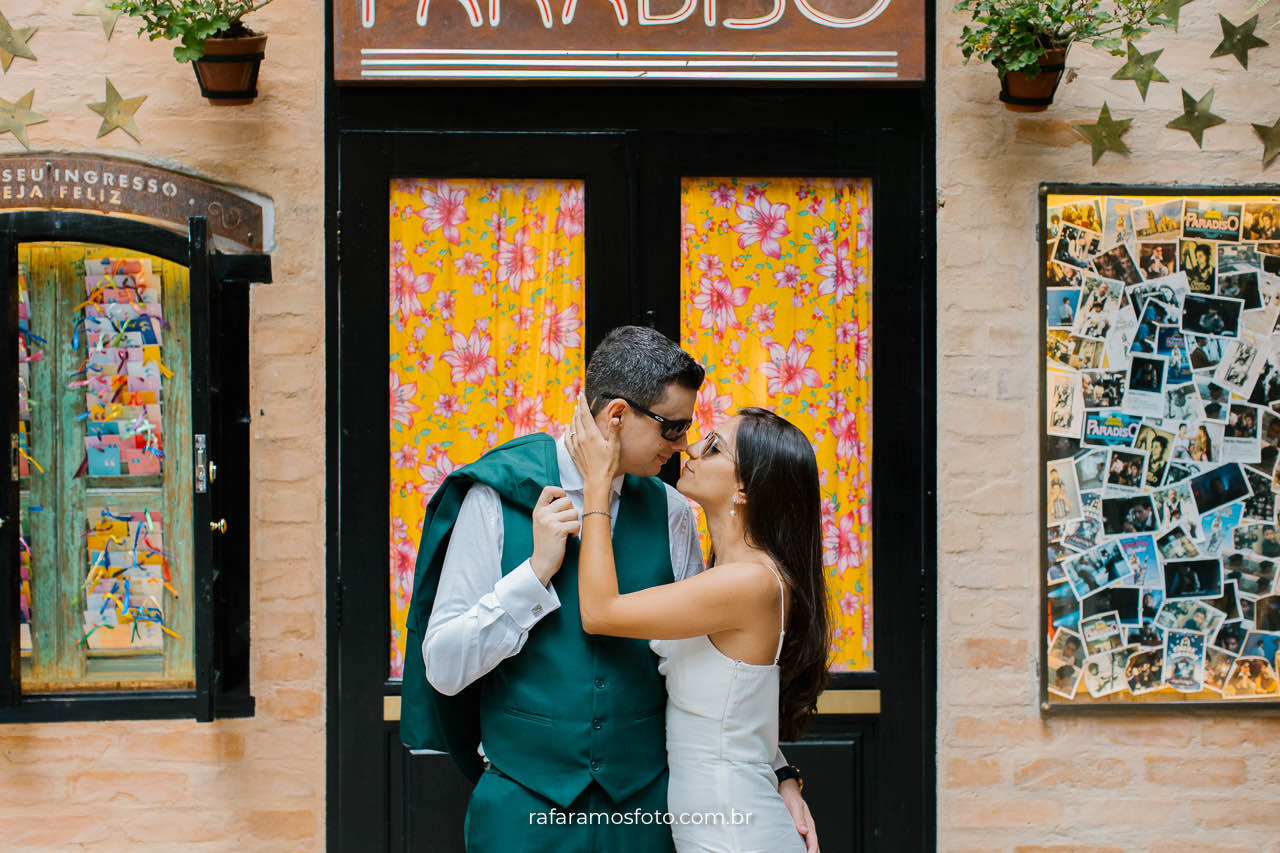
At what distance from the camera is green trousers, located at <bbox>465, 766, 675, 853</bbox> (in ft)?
7.53

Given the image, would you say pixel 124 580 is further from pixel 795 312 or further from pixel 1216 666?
pixel 1216 666

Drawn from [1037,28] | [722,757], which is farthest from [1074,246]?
[722,757]

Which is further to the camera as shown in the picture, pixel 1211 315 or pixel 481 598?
pixel 1211 315

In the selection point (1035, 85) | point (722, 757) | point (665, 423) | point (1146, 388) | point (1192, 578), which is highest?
point (1035, 85)

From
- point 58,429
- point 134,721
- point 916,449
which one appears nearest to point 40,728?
point 134,721

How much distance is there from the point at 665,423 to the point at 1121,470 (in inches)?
87.5

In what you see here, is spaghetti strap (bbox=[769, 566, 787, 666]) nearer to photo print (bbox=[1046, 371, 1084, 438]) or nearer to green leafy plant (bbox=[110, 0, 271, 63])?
photo print (bbox=[1046, 371, 1084, 438])

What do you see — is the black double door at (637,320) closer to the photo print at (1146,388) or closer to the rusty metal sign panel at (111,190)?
the rusty metal sign panel at (111,190)

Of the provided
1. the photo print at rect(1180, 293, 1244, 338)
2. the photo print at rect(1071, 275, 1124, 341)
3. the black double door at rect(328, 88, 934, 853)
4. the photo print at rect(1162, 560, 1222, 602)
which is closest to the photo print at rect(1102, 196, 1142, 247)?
the photo print at rect(1071, 275, 1124, 341)

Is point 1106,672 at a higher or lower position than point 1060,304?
lower

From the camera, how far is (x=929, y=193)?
3818 mm

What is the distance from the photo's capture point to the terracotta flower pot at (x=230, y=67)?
11.5 ft

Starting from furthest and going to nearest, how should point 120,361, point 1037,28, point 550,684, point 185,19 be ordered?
point 120,361
point 1037,28
point 185,19
point 550,684

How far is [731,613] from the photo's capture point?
2.30 meters
